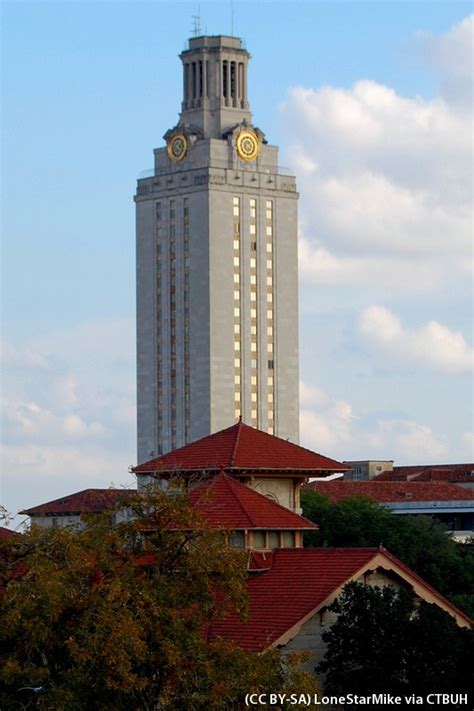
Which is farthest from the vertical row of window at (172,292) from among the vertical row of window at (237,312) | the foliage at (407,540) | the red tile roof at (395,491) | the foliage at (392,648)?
the foliage at (392,648)

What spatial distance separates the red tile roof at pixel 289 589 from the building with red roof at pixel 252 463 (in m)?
5.77

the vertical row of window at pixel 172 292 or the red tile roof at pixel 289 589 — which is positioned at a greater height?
the vertical row of window at pixel 172 292

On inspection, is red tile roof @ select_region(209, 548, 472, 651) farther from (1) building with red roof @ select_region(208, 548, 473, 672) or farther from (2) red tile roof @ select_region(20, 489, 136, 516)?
(2) red tile roof @ select_region(20, 489, 136, 516)

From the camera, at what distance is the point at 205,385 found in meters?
184

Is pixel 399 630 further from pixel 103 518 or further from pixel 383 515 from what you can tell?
pixel 383 515

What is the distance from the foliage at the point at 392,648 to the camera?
53.4 m

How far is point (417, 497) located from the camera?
16338 cm

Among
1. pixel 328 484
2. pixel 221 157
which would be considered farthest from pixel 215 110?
pixel 328 484

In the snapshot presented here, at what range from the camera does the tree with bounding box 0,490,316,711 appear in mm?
48156

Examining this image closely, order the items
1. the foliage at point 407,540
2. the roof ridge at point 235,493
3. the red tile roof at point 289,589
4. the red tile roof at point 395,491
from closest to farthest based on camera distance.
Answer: the red tile roof at point 289,589 < the roof ridge at point 235,493 < the foliage at point 407,540 < the red tile roof at point 395,491

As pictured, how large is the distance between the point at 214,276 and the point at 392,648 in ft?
439

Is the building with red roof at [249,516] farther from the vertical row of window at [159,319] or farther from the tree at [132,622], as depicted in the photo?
the vertical row of window at [159,319]

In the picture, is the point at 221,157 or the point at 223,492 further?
the point at 221,157

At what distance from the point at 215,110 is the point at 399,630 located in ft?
477
